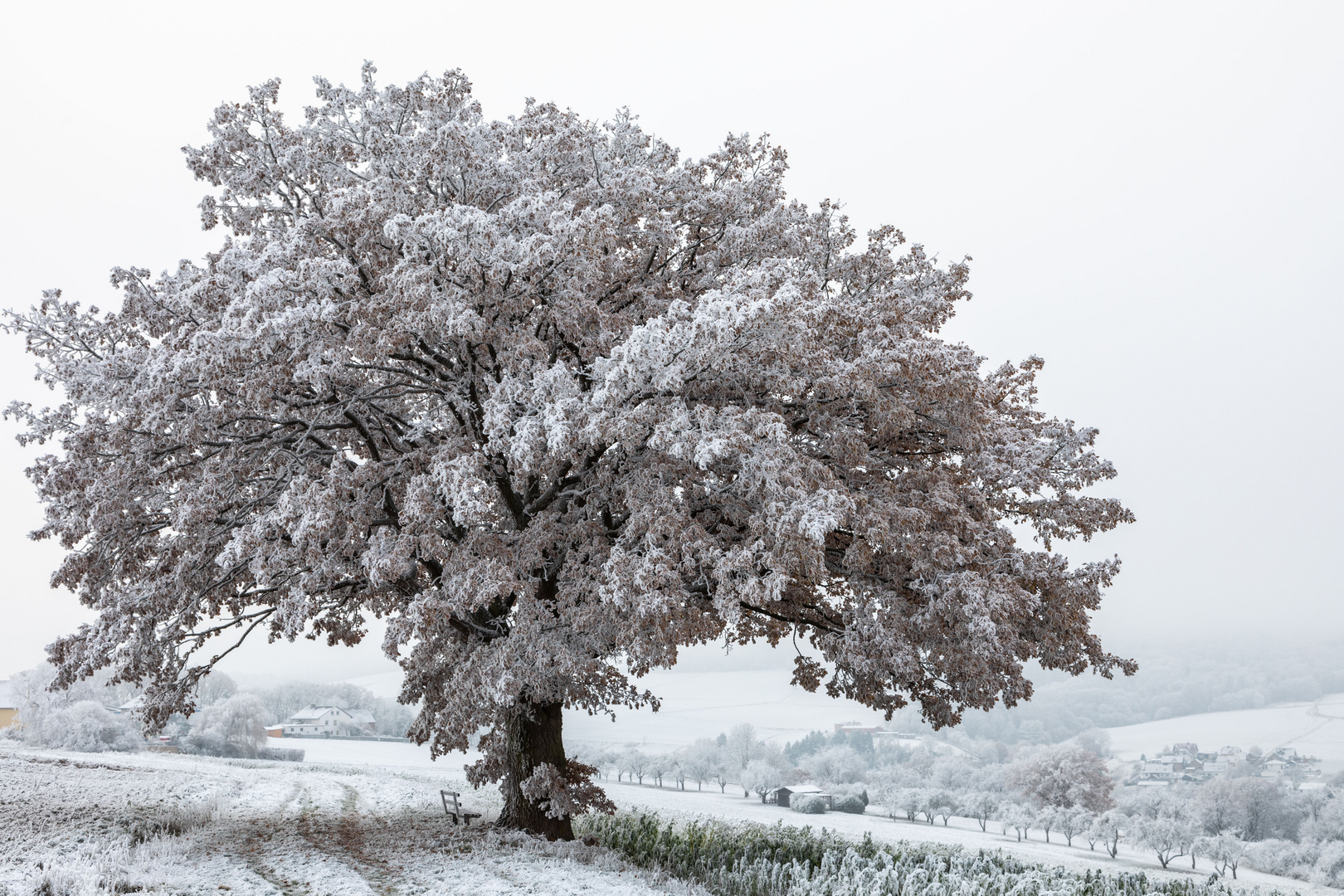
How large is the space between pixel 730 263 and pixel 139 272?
8430 millimetres

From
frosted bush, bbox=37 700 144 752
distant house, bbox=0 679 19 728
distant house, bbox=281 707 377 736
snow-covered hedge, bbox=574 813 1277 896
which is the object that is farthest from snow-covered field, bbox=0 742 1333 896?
distant house, bbox=0 679 19 728

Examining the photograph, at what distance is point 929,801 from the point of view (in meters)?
20.4

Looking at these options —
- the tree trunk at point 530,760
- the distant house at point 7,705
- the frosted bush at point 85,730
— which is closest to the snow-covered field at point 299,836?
the tree trunk at point 530,760

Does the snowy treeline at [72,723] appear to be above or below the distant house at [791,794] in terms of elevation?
above

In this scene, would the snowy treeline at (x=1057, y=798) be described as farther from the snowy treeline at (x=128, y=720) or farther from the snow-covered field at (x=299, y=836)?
the snowy treeline at (x=128, y=720)

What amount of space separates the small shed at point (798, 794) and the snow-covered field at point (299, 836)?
0.67 m

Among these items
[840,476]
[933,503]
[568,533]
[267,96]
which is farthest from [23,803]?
[933,503]

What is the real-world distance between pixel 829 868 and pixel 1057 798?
1338cm

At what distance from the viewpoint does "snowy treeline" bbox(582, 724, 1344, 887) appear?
52.2 ft

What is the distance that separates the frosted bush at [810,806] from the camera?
2156 cm

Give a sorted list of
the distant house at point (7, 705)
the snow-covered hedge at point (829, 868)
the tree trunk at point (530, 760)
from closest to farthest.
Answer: the snow-covered hedge at point (829, 868)
the tree trunk at point (530, 760)
the distant house at point (7, 705)

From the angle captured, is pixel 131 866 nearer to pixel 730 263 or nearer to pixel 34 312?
pixel 34 312

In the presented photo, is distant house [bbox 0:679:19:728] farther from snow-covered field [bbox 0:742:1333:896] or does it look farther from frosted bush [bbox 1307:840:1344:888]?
frosted bush [bbox 1307:840:1344:888]

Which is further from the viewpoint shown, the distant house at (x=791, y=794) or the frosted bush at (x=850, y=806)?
the distant house at (x=791, y=794)
